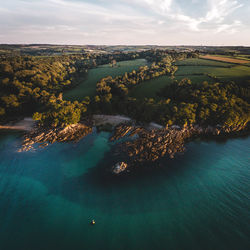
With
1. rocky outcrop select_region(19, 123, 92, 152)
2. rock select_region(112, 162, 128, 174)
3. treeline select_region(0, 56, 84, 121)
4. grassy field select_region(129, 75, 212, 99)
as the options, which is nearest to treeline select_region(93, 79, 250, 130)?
grassy field select_region(129, 75, 212, 99)

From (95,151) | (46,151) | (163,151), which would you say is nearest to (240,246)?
(163,151)

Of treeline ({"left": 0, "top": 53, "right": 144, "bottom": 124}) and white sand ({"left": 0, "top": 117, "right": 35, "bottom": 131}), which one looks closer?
white sand ({"left": 0, "top": 117, "right": 35, "bottom": 131})

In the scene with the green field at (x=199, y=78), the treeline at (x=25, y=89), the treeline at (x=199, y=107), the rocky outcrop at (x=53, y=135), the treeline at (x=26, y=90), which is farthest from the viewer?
the green field at (x=199, y=78)

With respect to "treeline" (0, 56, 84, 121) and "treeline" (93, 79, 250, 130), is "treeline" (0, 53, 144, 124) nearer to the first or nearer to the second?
"treeline" (0, 56, 84, 121)

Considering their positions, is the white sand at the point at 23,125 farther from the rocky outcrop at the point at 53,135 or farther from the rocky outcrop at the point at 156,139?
the rocky outcrop at the point at 156,139

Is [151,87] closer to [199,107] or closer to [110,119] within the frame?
[199,107]

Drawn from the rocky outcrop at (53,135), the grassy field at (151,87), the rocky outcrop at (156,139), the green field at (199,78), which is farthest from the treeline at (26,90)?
the green field at (199,78)
